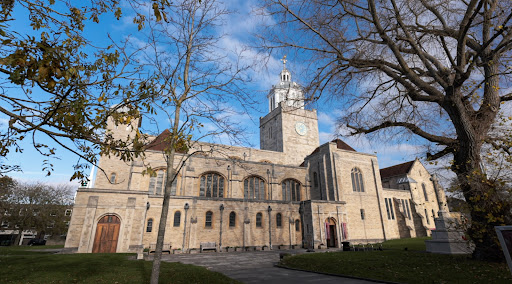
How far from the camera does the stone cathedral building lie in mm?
19578

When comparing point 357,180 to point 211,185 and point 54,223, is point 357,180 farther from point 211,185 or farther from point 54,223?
point 54,223

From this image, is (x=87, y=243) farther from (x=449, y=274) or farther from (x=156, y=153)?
(x=449, y=274)

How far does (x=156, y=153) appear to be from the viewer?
25.4 metres

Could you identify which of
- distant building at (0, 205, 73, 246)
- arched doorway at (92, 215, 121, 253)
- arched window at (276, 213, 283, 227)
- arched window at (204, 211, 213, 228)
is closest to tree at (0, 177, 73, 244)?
distant building at (0, 205, 73, 246)

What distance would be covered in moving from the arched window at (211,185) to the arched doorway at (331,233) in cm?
1175

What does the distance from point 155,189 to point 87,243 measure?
7290 mm

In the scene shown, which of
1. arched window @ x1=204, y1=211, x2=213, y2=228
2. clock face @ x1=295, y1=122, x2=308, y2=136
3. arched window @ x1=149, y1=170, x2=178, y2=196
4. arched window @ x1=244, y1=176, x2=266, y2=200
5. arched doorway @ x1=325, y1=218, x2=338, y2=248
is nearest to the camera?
arched window @ x1=204, y1=211, x2=213, y2=228

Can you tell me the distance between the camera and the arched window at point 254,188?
28578 millimetres

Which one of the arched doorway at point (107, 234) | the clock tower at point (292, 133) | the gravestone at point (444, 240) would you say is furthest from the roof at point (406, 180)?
the arched doorway at point (107, 234)

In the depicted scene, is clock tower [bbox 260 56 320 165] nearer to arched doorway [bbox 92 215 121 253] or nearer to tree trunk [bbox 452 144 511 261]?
arched doorway [bbox 92 215 121 253]

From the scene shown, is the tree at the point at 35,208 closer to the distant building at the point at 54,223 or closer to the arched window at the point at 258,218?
the distant building at the point at 54,223

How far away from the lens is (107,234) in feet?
63.2

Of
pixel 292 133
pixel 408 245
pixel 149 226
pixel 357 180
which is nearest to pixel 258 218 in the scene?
pixel 149 226

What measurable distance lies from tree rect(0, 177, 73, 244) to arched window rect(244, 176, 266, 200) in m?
30.6
